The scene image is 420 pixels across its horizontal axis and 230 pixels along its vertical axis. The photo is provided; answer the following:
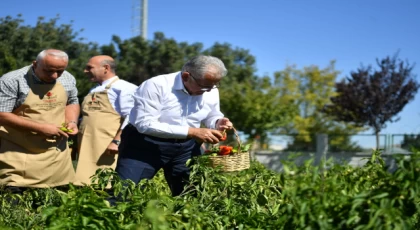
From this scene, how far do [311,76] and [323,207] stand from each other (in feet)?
108

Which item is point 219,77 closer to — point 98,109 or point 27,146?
point 27,146

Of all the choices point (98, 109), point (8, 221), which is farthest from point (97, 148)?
point (8, 221)

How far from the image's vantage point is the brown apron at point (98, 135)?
7109 mm

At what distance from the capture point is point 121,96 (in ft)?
23.1

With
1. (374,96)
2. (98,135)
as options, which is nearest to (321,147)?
(374,96)

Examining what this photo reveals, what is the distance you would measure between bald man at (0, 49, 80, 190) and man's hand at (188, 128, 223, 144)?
5.06ft

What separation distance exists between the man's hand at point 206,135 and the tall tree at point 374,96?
2477 centimetres

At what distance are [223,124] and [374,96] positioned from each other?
2544cm

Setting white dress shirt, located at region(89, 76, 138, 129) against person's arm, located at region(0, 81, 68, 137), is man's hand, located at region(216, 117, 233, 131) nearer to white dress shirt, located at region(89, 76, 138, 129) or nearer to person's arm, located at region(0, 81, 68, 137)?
person's arm, located at region(0, 81, 68, 137)

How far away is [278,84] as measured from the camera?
34.7 meters

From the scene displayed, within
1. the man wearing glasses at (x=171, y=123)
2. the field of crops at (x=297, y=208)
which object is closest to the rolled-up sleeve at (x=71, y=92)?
the man wearing glasses at (x=171, y=123)

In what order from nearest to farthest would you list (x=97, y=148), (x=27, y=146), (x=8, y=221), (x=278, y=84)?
1. (x=8, y=221)
2. (x=27, y=146)
3. (x=97, y=148)
4. (x=278, y=84)

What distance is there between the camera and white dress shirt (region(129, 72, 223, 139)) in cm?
479

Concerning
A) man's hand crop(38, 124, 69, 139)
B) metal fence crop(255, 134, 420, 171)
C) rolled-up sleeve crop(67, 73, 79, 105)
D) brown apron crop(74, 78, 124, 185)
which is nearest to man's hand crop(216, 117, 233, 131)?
man's hand crop(38, 124, 69, 139)
